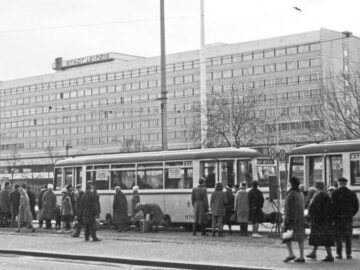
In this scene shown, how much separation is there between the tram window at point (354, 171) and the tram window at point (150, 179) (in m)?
6.97

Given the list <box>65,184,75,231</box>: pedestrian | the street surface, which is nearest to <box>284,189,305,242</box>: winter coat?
the street surface

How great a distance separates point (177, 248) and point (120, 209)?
740cm

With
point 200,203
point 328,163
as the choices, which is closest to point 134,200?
point 200,203

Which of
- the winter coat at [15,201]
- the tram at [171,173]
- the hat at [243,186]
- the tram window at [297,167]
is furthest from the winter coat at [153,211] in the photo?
the winter coat at [15,201]

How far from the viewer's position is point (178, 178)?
83.5ft

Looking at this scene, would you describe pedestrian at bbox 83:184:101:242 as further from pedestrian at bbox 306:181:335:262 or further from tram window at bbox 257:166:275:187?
pedestrian at bbox 306:181:335:262

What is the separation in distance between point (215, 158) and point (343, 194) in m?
9.59

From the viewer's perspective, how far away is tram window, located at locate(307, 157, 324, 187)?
2362cm

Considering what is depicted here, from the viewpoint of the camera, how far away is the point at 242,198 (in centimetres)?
2202

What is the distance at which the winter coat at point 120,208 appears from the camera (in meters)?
25.1

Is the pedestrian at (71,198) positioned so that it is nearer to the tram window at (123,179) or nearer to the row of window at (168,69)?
the tram window at (123,179)

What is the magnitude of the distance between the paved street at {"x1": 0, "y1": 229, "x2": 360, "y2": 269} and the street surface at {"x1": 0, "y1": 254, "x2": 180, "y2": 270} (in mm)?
638

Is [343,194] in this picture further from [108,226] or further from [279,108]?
[279,108]

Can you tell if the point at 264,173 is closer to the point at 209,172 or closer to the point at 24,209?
the point at 209,172
